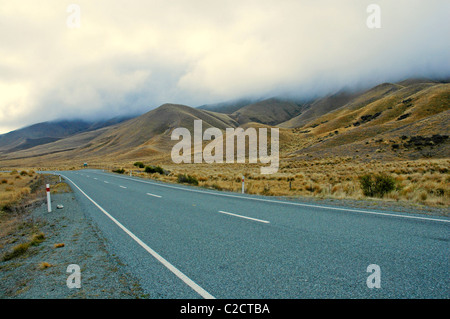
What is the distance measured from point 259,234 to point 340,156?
46321mm

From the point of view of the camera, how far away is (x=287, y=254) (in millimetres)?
4539

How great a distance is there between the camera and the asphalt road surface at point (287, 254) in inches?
131

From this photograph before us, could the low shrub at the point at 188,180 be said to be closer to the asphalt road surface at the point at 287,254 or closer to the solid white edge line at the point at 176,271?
the asphalt road surface at the point at 287,254

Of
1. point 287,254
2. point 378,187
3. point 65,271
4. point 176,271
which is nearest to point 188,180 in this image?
point 378,187

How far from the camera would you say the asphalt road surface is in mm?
3338

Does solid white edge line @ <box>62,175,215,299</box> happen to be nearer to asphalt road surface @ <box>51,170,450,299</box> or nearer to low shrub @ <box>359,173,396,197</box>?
asphalt road surface @ <box>51,170,450,299</box>

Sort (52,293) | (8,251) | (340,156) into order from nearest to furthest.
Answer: (52,293)
(8,251)
(340,156)

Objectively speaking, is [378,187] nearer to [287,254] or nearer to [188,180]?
[287,254]

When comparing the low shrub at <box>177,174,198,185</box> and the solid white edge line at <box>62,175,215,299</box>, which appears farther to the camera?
the low shrub at <box>177,174,198,185</box>

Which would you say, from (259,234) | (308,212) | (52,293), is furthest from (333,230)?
(52,293)

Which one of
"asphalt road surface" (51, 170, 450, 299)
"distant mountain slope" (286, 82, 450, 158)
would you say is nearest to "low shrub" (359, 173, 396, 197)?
"asphalt road surface" (51, 170, 450, 299)

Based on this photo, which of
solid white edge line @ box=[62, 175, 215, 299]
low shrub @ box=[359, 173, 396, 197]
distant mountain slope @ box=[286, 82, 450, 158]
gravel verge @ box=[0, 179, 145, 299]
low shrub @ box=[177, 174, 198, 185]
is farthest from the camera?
distant mountain slope @ box=[286, 82, 450, 158]
